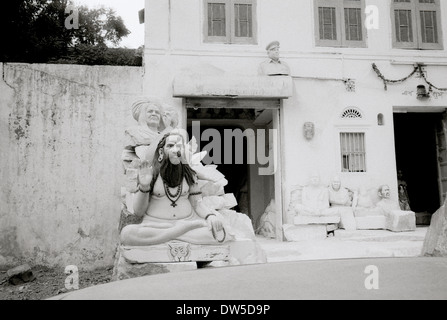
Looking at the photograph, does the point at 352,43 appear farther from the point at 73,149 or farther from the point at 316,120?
the point at 73,149

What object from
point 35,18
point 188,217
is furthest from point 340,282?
point 35,18

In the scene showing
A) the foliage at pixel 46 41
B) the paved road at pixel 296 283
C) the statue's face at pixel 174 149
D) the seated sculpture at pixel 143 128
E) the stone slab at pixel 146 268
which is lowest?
the stone slab at pixel 146 268

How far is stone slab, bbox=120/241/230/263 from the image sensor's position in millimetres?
4590

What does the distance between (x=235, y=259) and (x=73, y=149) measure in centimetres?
574

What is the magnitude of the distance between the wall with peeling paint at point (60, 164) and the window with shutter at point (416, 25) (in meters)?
6.86

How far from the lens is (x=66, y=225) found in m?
9.23

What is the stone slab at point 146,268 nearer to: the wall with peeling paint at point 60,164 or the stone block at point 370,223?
the wall with peeling paint at point 60,164

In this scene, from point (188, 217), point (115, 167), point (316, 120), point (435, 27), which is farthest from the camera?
point (435, 27)

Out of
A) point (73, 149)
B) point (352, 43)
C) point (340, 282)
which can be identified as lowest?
point (340, 282)

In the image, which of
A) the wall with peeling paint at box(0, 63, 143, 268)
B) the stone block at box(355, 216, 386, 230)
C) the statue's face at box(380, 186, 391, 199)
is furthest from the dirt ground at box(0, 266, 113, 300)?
the statue's face at box(380, 186, 391, 199)

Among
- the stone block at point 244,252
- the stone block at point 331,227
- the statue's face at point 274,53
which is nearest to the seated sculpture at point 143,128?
the stone block at point 244,252

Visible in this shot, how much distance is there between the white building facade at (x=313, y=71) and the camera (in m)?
9.77

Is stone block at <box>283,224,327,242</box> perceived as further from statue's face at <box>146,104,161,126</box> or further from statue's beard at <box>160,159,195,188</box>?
statue's beard at <box>160,159,195,188</box>

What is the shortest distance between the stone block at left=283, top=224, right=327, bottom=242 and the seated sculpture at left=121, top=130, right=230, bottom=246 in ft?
14.4
